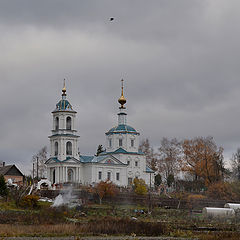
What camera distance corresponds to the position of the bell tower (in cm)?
6838

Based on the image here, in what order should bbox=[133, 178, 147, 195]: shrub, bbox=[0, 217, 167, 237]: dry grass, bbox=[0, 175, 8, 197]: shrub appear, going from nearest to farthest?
1. bbox=[0, 217, 167, 237]: dry grass
2. bbox=[0, 175, 8, 197]: shrub
3. bbox=[133, 178, 147, 195]: shrub

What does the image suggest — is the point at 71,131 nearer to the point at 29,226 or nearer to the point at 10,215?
the point at 10,215

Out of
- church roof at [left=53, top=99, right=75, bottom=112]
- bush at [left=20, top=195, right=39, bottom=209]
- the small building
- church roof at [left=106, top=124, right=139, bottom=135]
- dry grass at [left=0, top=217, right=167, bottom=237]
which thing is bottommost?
dry grass at [left=0, top=217, right=167, bottom=237]

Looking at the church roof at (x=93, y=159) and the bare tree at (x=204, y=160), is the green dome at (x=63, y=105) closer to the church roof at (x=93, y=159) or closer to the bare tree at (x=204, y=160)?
the church roof at (x=93, y=159)

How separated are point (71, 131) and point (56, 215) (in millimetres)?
37733

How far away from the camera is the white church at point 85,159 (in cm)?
6781

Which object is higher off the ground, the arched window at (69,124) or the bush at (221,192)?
the arched window at (69,124)

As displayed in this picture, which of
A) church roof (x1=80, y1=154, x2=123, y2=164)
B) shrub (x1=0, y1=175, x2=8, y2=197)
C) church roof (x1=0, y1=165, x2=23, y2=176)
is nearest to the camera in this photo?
shrub (x1=0, y1=175, x2=8, y2=197)

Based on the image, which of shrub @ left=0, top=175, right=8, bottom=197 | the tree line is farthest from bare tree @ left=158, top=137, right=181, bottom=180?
shrub @ left=0, top=175, right=8, bottom=197

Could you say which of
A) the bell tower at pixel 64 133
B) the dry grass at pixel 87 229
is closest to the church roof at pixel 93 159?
the bell tower at pixel 64 133

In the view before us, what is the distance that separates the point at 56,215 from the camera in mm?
32125

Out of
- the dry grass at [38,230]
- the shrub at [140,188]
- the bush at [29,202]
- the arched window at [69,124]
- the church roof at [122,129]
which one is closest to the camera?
the dry grass at [38,230]

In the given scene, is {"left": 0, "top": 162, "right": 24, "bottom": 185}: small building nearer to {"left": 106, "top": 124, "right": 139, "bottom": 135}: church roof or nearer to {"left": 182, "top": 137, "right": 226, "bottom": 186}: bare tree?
{"left": 106, "top": 124, "right": 139, "bottom": 135}: church roof

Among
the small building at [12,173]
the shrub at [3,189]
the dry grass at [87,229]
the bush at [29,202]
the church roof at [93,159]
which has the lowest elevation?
the dry grass at [87,229]
